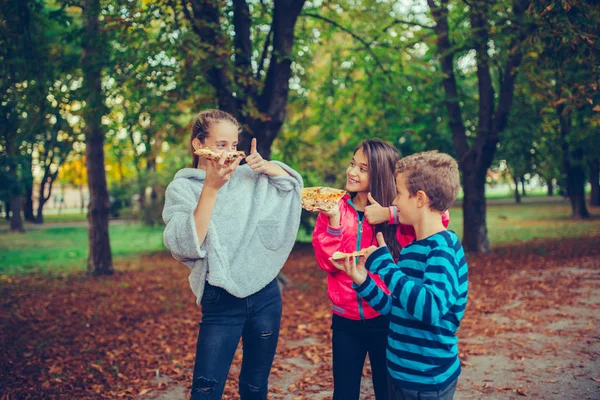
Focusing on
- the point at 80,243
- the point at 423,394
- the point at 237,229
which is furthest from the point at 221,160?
the point at 80,243

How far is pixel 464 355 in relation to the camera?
5.36 metres

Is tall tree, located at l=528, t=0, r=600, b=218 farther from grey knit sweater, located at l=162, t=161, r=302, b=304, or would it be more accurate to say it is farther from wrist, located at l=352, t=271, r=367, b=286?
wrist, located at l=352, t=271, r=367, b=286

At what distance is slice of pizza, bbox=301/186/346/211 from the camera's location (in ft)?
8.32

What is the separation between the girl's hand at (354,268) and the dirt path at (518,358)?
2466mm

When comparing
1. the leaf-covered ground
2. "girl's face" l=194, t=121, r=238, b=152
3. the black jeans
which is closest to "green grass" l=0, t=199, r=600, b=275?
the leaf-covered ground

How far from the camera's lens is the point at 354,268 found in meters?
2.25

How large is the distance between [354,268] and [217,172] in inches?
31.1

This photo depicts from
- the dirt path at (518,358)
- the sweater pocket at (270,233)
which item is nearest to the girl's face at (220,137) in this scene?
the sweater pocket at (270,233)

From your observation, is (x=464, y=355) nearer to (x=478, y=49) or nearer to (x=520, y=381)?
(x=520, y=381)

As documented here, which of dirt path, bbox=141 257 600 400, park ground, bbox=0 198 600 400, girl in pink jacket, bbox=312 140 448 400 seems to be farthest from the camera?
park ground, bbox=0 198 600 400

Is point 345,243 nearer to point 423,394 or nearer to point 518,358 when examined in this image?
point 423,394

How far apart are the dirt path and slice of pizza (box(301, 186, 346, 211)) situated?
2.45 meters

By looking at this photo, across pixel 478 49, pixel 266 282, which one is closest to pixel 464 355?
pixel 266 282

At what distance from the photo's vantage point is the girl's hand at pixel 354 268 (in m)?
2.24
